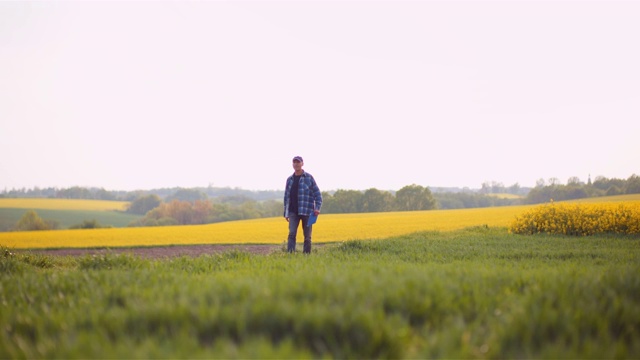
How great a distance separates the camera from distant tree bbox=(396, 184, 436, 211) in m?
69.3

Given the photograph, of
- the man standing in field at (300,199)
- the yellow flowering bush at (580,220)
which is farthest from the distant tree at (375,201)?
the man standing in field at (300,199)

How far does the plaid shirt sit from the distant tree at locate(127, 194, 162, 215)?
275 feet

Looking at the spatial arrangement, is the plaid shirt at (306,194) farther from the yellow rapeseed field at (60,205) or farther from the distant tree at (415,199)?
the yellow rapeseed field at (60,205)

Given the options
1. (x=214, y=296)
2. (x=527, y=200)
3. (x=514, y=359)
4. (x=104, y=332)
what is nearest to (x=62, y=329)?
(x=104, y=332)

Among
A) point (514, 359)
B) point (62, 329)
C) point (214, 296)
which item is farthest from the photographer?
point (214, 296)

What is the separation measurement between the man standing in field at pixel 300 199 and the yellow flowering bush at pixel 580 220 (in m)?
12.7

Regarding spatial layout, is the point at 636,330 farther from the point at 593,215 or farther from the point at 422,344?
the point at 593,215

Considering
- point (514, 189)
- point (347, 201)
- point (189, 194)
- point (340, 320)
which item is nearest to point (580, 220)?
point (340, 320)

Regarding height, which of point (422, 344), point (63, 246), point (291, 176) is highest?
point (291, 176)

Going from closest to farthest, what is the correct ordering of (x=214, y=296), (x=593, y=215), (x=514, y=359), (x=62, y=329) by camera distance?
(x=514, y=359) < (x=62, y=329) < (x=214, y=296) < (x=593, y=215)

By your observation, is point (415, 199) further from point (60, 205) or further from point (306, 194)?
point (60, 205)

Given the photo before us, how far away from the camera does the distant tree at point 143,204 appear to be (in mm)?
89200

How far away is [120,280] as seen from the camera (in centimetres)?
554

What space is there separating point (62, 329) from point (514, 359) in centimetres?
338
